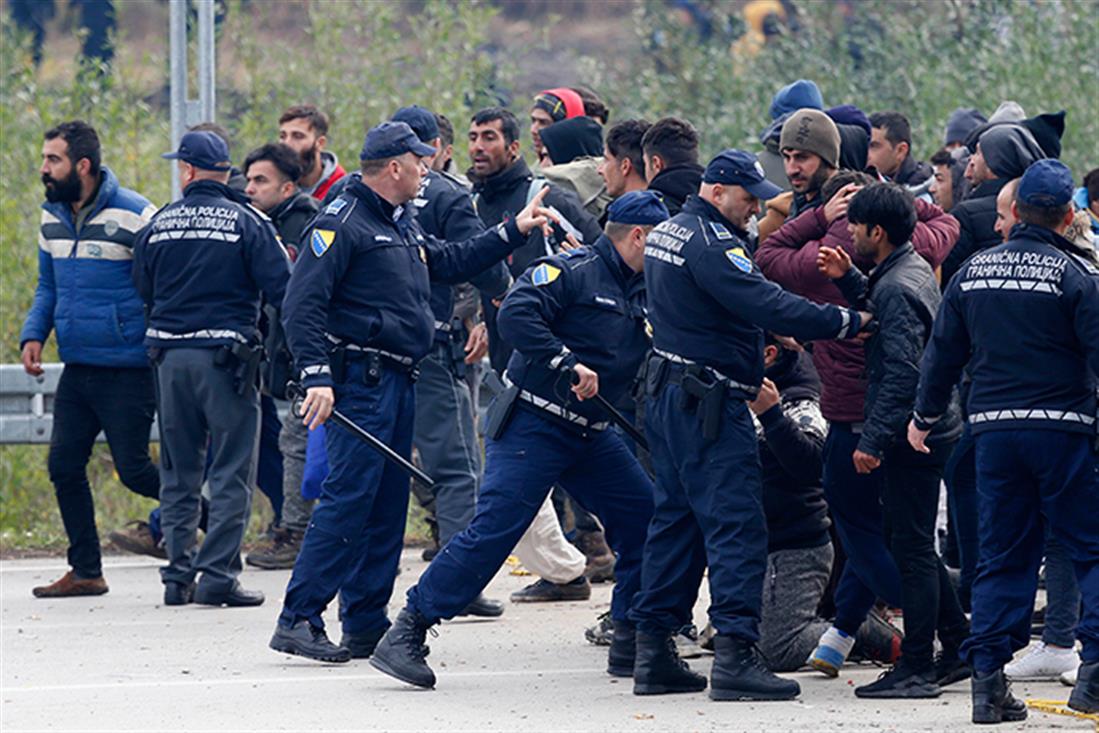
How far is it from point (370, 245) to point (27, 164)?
26.3 ft

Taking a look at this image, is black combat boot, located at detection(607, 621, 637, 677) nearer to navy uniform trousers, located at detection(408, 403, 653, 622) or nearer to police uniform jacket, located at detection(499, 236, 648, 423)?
navy uniform trousers, located at detection(408, 403, 653, 622)

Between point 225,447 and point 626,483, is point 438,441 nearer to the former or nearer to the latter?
point 225,447

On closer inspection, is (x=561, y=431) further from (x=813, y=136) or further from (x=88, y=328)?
(x=88, y=328)

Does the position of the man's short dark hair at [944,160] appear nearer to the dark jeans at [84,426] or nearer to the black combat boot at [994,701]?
the dark jeans at [84,426]

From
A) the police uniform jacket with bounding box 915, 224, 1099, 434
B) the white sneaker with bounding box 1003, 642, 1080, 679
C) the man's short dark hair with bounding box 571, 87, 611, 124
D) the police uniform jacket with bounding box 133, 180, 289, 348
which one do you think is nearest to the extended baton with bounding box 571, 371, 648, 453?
the police uniform jacket with bounding box 915, 224, 1099, 434

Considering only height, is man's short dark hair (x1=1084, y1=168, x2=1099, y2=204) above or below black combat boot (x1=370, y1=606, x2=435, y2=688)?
above

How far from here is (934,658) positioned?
7.97 metres

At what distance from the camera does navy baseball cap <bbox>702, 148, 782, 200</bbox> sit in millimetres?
7816

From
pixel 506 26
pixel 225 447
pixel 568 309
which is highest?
pixel 506 26

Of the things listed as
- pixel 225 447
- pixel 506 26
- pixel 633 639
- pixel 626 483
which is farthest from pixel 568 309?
pixel 506 26

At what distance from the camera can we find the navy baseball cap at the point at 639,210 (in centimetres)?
823

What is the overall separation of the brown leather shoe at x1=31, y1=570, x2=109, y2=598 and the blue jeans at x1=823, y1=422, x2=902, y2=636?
13.7 ft

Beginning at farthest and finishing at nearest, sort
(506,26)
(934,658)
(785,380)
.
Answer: (506,26) → (785,380) → (934,658)

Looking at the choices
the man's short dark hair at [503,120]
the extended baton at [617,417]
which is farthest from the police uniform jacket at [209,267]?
the extended baton at [617,417]
